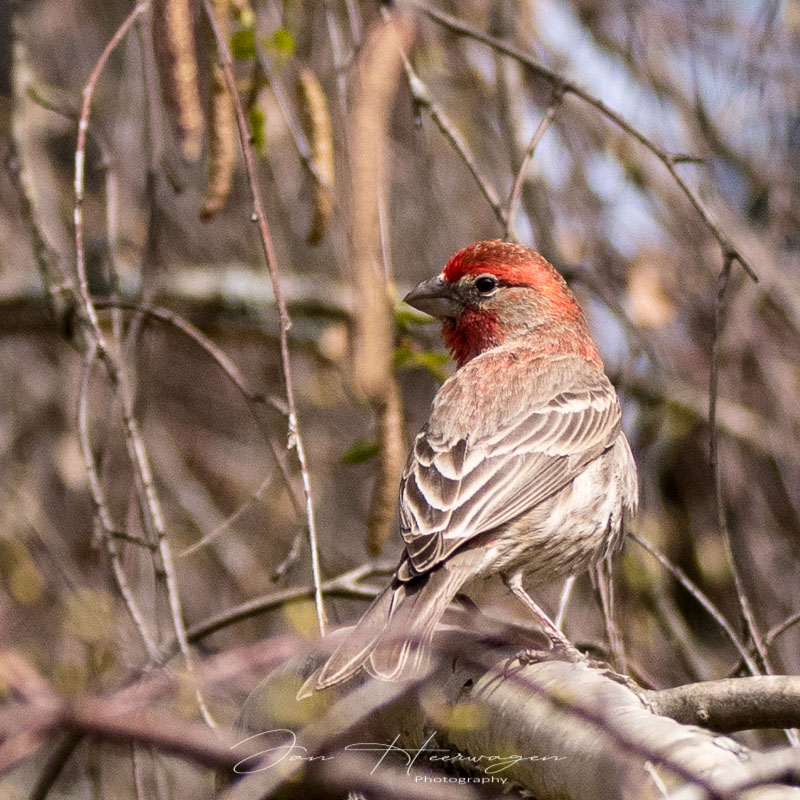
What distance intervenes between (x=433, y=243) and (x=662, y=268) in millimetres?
1416

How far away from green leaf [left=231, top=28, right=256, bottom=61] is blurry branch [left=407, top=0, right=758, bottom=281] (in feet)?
2.06

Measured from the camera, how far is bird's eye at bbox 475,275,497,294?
4980mm

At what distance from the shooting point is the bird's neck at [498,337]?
16.3 feet

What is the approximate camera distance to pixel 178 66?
3.70 metres

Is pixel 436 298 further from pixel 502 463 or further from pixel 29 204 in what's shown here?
pixel 29 204

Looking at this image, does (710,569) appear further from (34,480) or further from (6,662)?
(6,662)

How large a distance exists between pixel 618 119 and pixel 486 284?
4.45 feet

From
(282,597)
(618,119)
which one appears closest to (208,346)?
(282,597)

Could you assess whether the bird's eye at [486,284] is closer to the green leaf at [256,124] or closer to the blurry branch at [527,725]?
the green leaf at [256,124]

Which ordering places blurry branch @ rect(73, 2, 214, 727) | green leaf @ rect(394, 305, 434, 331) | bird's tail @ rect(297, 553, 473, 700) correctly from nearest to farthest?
bird's tail @ rect(297, 553, 473, 700) → blurry branch @ rect(73, 2, 214, 727) → green leaf @ rect(394, 305, 434, 331)

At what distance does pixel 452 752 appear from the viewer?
10.0ft

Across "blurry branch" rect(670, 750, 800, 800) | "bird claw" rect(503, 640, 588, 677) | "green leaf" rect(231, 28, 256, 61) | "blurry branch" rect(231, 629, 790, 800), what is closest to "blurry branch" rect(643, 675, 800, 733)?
"blurry branch" rect(231, 629, 790, 800)

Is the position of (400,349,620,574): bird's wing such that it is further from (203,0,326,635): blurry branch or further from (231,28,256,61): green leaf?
(231,28,256,61): green leaf

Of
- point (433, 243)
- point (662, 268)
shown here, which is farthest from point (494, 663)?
point (662, 268)
